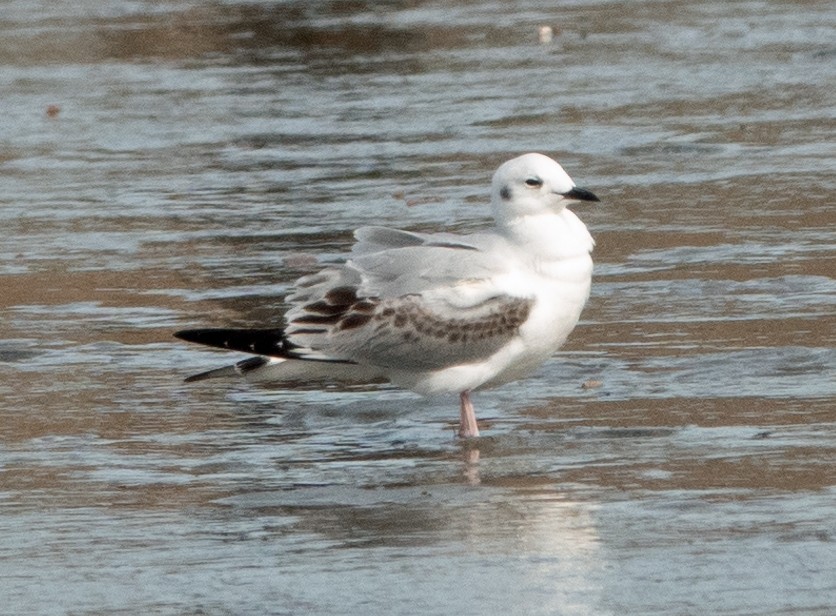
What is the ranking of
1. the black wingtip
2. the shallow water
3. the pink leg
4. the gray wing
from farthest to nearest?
the black wingtip → the gray wing → the pink leg → the shallow water

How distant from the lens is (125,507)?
5.16m

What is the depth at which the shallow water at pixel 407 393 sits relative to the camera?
4516 millimetres

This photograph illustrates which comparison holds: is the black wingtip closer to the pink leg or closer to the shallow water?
the shallow water

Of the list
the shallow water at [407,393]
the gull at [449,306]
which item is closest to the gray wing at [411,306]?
the gull at [449,306]

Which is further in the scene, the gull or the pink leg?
the gull

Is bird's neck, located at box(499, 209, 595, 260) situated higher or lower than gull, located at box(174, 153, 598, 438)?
higher

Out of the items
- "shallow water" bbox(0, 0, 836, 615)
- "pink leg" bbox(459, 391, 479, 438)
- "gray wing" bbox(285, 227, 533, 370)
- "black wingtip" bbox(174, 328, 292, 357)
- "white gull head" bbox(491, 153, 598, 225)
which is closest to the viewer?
"shallow water" bbox(0, 0, 836, 615)

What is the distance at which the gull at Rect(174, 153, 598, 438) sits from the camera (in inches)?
236

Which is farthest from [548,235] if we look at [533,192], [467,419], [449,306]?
[467,419]

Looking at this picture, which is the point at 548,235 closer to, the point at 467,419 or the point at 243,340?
the point at 467,419

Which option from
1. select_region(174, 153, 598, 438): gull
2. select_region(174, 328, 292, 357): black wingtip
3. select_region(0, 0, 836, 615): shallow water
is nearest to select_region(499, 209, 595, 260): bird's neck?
select_region(174, 153, 598, 438): gull

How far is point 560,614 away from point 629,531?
0.64m

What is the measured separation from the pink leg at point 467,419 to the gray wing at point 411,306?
0.12 metres

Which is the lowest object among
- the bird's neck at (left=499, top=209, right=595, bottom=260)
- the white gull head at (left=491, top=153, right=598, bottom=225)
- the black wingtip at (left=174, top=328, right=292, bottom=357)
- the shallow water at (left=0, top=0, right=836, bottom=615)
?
the shallow water at (left=0, top=0, right=836, bottom=615)
